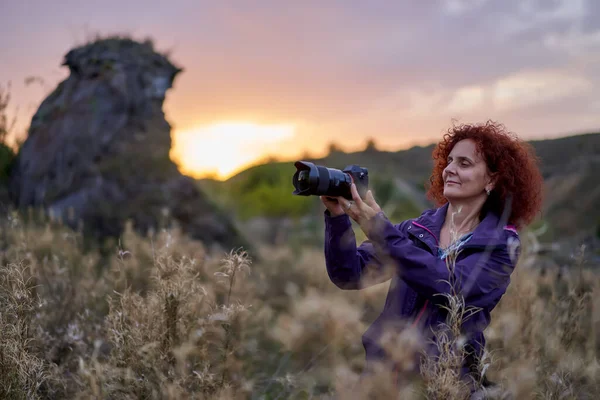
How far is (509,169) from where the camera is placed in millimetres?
2834

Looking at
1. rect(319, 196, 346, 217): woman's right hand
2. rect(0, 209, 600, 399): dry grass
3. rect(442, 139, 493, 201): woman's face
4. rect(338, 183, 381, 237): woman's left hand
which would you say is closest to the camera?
rect(0, 209, 600, 399): dry grass

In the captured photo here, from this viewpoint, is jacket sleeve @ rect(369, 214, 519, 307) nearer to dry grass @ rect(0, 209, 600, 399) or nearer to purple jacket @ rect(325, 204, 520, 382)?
purple jacket @ rect(325, 204, 520, 382)

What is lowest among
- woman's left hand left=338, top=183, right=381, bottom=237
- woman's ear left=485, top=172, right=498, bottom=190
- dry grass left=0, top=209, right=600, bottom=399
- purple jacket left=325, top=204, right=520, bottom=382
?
dry grass left=0, top=209, right=600, bottom=399

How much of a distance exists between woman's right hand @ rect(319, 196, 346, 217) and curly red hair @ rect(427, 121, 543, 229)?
78cm

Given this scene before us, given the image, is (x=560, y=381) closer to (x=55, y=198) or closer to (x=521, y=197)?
(x=521, y=197)

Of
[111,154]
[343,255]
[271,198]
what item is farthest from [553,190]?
[343,255]

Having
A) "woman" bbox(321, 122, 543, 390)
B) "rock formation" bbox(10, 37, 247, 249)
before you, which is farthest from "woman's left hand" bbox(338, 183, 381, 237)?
"rock formation" bbox(10, 37, 247, 249)

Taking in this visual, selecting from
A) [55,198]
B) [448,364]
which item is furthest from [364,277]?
[55,198]

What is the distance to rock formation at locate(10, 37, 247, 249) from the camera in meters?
7.63

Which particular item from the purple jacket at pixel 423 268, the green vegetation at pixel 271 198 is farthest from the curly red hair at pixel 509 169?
the green vegetation at pixel 271 198

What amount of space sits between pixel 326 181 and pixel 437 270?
592mm

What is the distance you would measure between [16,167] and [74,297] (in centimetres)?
498

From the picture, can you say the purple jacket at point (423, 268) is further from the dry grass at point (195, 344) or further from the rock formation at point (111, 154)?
the rock formation at point (111, 154)

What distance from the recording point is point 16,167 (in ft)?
26.1
